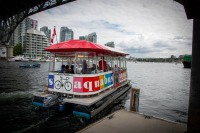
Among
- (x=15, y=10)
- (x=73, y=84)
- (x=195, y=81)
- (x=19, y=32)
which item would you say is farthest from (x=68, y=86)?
(x=19, y=32)

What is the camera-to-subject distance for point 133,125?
5.86 metres

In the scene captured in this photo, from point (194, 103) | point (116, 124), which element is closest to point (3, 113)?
point (116, 124)

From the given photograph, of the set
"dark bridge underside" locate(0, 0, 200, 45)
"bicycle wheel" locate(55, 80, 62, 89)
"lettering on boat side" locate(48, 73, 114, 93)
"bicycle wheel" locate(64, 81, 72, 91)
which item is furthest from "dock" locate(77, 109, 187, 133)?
"dark bridge underside" locate(0, 0, 200, 45)

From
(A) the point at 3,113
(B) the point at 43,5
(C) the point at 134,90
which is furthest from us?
(B) the point at 43,5

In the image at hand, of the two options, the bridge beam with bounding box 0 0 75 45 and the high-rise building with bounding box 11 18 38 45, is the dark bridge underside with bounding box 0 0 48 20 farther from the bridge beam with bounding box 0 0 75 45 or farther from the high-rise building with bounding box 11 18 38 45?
the high-rise building with bounding box 11 18 38 45

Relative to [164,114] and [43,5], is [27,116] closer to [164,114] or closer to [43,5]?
[164,114]

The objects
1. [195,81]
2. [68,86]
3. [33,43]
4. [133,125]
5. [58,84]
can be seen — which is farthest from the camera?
[33,43]

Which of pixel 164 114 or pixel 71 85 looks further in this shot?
pixel 164 114

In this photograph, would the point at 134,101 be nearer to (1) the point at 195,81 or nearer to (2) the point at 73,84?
(2) the point at 73,84

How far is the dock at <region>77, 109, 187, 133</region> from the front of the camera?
5.38 m

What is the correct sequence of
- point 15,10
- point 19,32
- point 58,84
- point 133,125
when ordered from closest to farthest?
point 133,125 → point 58,84 → point 15,10 → point 19,32

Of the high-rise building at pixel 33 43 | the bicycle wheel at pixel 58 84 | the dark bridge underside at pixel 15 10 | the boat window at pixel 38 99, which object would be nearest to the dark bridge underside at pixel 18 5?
the dark bridge underside at pixel 15 10

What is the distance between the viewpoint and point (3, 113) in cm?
901

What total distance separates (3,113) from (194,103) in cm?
1017
